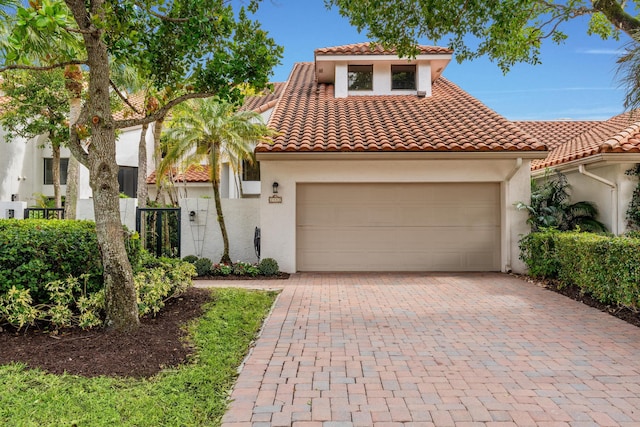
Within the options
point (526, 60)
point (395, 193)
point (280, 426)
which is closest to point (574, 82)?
point (526, 60)

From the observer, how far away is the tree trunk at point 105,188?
524 centimetres

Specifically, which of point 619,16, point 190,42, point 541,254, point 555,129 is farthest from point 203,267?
point 555,129

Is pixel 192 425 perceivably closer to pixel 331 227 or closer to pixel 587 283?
pixel 587 283

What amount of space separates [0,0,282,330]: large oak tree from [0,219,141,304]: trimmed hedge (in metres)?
0.87

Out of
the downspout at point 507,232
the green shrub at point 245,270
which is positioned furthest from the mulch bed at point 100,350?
the downspout at point 507,232

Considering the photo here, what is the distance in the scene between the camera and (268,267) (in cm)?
1107

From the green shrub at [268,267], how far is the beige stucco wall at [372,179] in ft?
1.14

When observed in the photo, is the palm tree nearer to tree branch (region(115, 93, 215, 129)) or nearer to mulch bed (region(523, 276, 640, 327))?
tree branch (region(115, 93, 215, 129))

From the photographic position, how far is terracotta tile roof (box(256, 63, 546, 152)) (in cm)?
1081

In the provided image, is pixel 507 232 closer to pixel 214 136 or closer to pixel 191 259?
pixel 214 136

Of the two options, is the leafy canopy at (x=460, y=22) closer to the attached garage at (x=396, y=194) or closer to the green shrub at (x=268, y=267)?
the attached garage at (x=396, y=194)

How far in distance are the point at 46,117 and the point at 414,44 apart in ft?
53.1

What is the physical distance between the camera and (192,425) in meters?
3.39

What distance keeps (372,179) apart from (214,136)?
4.33 metres
